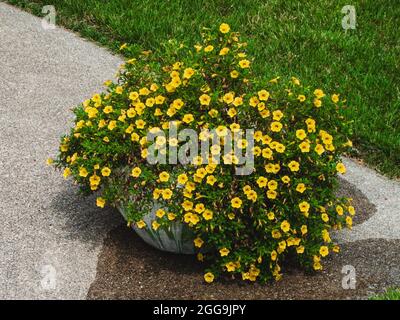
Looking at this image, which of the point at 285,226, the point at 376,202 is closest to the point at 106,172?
the point at 285,226

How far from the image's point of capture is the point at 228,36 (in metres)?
4.62

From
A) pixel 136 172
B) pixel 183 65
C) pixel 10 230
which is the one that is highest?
pixel 183 65

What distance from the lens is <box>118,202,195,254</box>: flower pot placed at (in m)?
4.34

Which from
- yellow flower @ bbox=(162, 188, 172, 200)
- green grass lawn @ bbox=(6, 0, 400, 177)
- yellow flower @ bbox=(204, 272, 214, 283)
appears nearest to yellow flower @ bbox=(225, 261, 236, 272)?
yellow flower @ bbox=(204, 272, 214, 283)

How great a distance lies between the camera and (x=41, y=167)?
5465 mm

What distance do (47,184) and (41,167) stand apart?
9.4 inches

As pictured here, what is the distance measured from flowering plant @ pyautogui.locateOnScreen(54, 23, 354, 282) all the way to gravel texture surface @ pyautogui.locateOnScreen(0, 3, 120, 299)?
17.4 inches

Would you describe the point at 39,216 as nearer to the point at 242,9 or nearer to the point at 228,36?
the point at 228,36

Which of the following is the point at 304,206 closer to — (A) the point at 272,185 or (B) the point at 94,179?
(A) the point at 272,185

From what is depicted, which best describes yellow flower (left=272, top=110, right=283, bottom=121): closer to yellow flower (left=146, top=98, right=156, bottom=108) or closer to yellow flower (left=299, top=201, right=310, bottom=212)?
yellow flower (left=299, top=201, right=310, bottom=212)

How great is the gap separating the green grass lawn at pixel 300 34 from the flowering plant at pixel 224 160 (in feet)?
6.08

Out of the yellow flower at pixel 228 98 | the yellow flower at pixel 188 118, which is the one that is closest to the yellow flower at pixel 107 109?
the yellow flower at pixel 188 118

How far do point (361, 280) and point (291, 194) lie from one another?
75cm
